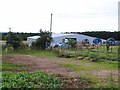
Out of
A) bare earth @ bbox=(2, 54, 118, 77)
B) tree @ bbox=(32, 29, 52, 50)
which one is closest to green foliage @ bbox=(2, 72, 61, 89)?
bare earth @ bbox=(2, 54, 118, 77)

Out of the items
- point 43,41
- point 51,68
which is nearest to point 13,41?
point 43,41

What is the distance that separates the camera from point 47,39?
3288cm

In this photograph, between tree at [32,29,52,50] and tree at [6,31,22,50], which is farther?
tree at [32,29,52,50]

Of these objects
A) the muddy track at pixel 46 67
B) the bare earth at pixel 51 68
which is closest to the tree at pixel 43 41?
the bare earth at pixel 51 68

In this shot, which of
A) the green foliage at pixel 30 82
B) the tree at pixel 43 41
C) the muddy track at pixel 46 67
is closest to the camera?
the green foliage at pixel 30 82

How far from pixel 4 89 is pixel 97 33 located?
185 feet

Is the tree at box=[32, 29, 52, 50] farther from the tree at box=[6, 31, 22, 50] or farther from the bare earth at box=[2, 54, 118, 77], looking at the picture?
the bare earth at box=[2, 54, 118, 77]

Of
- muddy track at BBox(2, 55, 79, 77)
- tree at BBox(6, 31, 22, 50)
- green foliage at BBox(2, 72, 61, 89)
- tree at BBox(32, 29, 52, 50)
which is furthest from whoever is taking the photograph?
tree at BBox(32, 29, 52, 50)

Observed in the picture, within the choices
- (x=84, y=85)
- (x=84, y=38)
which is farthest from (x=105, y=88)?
(x=84, y=38)

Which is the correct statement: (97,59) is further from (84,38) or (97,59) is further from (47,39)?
(84,38)

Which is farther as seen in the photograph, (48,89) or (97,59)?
(97,59)

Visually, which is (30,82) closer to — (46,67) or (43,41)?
(46,67)

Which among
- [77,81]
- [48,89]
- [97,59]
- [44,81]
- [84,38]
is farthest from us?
[84,38]

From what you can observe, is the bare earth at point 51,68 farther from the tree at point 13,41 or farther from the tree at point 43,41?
the tree at point 43,41
